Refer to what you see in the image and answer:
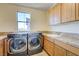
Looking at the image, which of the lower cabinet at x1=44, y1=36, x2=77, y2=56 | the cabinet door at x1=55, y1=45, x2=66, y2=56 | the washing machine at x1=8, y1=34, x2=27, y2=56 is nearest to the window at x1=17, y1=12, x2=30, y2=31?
the washing machine at x1=8, y1=34, x2=27, y2=56

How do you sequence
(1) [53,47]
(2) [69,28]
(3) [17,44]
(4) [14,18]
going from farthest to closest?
(2) [69,28]
(1) [53,47]
(3) [17,44]
(4) [14,18]

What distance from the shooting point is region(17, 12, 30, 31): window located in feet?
6.09

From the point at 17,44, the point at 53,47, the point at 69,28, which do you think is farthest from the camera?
the point at 69,28

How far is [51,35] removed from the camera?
228 cm

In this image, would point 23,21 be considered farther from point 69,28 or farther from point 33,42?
point 69,28

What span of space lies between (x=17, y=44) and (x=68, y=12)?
3.39ft

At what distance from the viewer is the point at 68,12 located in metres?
2.28

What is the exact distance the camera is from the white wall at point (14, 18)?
5.79 ft

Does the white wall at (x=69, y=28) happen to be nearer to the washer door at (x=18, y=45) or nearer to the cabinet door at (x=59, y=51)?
the cabinet door at (x=59, y=51)

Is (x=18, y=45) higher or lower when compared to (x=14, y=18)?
lower

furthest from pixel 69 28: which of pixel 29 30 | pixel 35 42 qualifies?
pixel 29 30

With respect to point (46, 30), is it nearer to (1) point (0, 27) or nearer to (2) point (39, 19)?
(2) point (39, 19)

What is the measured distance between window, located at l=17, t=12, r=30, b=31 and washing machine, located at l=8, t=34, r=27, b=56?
0.38 feet

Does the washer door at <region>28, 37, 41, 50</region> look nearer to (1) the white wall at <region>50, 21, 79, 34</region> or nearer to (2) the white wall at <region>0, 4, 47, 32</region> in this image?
(2) the white wall at <region>0, 4, 47, 32</region>
